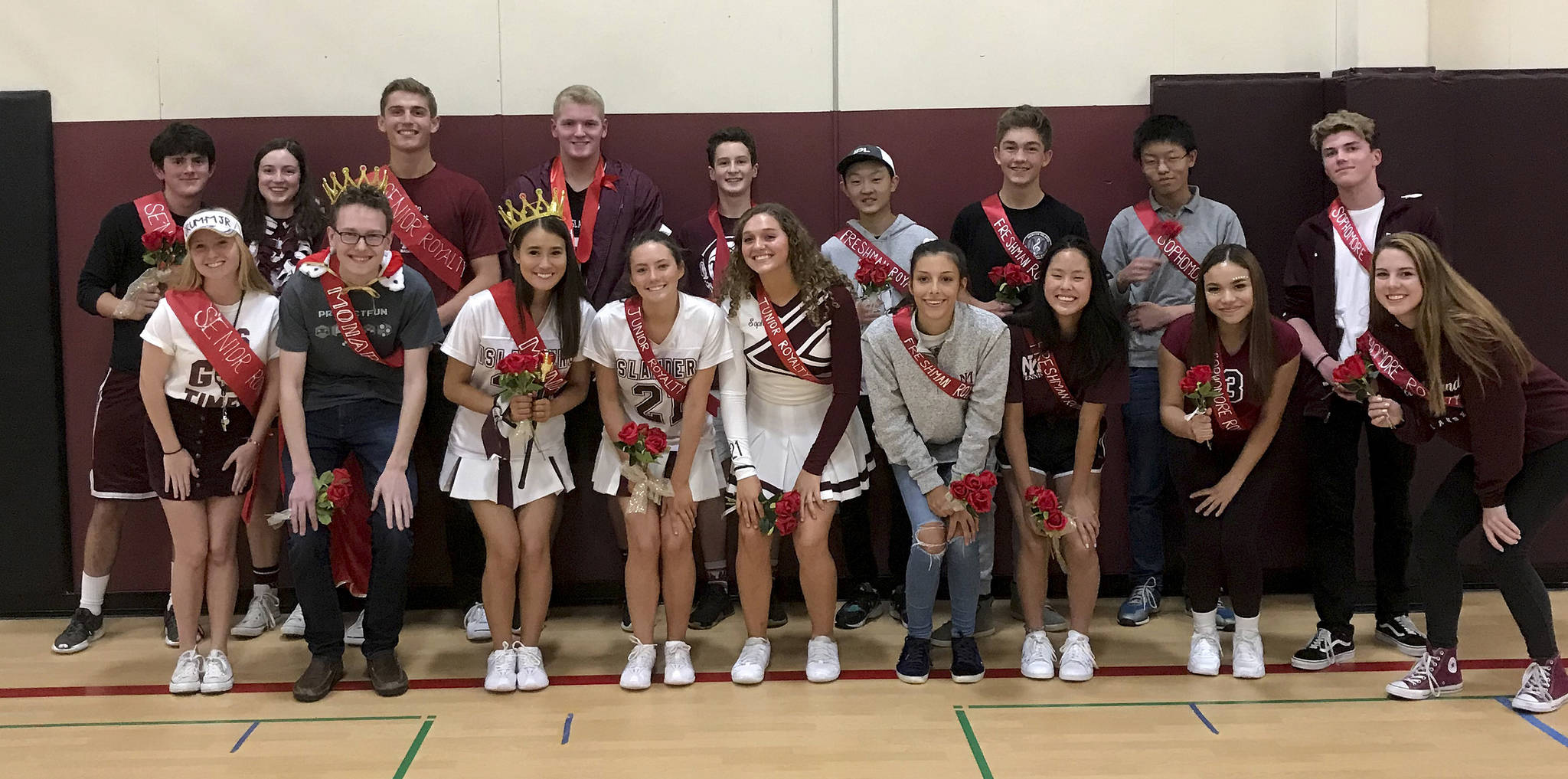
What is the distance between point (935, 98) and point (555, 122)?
1.70 meters

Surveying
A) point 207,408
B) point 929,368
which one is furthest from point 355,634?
point 929,368

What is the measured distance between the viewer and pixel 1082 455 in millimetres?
4191

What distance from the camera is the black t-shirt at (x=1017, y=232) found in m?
4.71

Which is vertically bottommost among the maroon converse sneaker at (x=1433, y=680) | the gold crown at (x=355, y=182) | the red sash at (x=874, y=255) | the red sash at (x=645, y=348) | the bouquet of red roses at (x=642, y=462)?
the maroon converse sneaker at (x=1433, y=680)

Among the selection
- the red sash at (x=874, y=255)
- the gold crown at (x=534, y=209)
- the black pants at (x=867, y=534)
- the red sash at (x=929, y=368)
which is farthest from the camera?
the black pants at (x=867, y=534)

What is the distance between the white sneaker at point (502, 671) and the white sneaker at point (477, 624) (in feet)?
1.64

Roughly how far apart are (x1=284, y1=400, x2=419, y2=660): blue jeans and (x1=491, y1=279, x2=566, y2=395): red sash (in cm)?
55

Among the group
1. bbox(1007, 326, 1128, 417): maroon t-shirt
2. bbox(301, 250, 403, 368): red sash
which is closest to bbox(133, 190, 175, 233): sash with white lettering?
bbox(301, 250, 403, 368): red sash

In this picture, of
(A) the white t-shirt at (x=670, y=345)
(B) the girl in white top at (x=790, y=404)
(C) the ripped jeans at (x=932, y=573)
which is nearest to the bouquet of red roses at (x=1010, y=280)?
(B) the girl in white top at (x=790, y=404)

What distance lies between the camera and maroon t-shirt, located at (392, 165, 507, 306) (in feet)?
15.6

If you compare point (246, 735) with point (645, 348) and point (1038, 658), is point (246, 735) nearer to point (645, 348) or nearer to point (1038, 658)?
point (645, 348)

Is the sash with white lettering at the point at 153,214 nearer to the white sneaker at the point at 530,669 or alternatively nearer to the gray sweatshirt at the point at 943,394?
the white sneaker at the point at 530,669

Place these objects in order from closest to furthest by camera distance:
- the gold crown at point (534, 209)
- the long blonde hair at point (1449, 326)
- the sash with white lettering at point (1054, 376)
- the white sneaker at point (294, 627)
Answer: the long blonde hair at point (1449, 326), the sash with white lettering at point (1054, 376), the gold crown at point (534, 209), the white sneaker at point (294, 627)

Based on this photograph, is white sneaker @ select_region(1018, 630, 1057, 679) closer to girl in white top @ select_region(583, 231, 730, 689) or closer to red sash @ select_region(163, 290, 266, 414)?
girl in white top @ select_region(583, 231, 730, 689)
